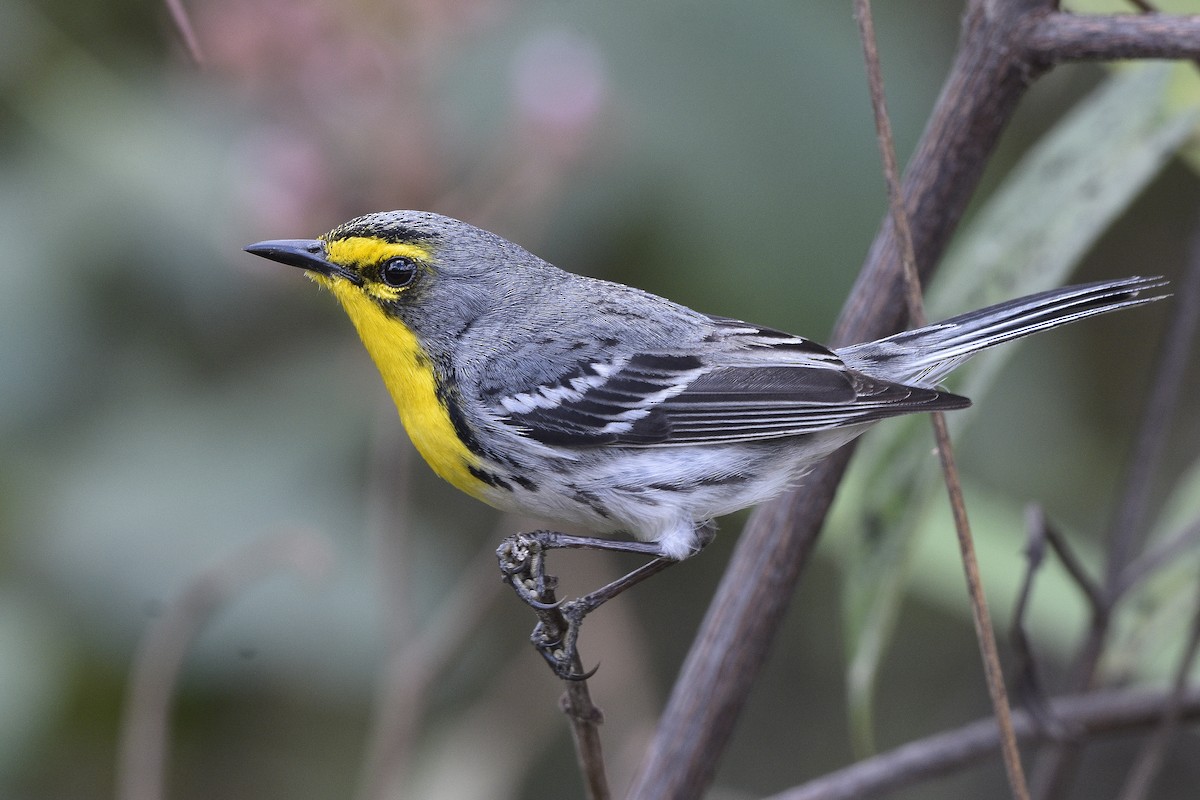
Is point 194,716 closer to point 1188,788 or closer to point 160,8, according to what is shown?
point 160,8

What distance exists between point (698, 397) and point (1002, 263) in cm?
60

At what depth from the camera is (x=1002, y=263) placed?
2.28m

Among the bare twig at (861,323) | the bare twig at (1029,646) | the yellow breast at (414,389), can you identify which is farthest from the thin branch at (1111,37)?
the yellow breast at (414,389)

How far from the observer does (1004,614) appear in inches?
142

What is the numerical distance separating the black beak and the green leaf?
109 centimetres

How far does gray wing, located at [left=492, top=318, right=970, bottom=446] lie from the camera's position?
224 centimetres

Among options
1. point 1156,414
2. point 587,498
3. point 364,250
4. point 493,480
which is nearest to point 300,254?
point 364,250

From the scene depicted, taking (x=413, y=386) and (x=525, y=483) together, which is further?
(x=413, y=386)

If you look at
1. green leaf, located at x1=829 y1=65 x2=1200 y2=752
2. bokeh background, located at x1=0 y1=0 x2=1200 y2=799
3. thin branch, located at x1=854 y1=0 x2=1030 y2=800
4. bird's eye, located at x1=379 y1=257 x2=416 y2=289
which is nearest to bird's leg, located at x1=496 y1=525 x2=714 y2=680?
green leaf, located at x1=829 y1=65 x2=1200 y2=752

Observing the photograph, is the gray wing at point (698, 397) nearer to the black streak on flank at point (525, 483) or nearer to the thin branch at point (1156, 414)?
the black streak on flank at point (525, 483)

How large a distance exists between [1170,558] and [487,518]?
235 centimetres

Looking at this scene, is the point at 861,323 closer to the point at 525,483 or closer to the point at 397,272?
the point at 525,483

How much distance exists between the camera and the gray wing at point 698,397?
2.24m

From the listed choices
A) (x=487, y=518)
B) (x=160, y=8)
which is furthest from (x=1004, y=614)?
(x=160, y=8)
